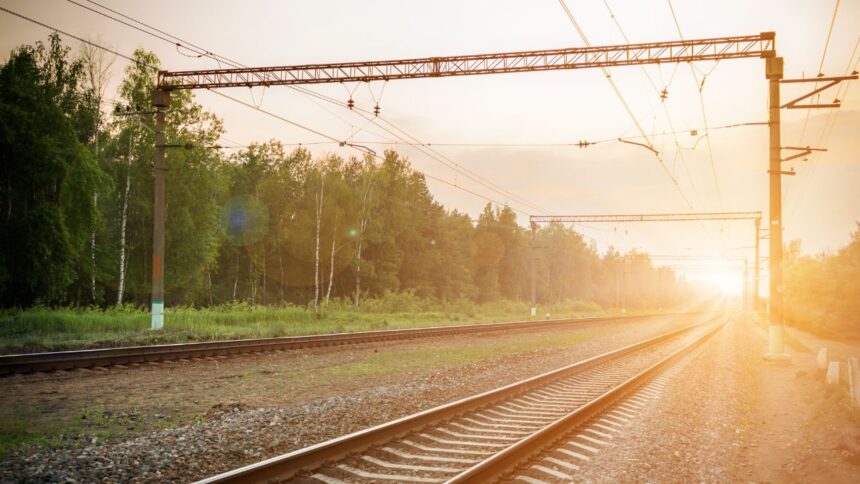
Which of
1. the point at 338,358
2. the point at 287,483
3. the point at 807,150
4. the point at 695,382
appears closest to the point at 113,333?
the point at 338,358

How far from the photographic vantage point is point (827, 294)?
3616 centimetres

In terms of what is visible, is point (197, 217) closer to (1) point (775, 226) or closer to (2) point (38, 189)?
(2) point (38, 189)

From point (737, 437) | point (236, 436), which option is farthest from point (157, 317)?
point (737, 437)

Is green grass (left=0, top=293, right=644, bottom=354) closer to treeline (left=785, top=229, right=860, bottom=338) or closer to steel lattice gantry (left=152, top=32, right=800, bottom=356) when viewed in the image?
steel lattice gantry (left=152, top=32, right=800, bottom=356)

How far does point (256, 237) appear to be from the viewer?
5022 cm

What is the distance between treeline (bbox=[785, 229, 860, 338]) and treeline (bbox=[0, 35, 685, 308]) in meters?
33.7

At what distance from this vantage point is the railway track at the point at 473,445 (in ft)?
20.7

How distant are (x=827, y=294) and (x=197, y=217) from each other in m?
42.4

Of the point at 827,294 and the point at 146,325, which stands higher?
the point at 827,294

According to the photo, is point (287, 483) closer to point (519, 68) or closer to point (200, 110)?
point (519, 68)

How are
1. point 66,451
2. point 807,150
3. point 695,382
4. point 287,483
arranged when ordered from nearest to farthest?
point 287,483, point 66,451, point 695,382, point 807,150

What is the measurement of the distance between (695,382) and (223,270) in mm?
45634

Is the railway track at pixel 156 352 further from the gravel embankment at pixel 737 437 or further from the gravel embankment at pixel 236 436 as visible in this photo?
the gravel embankment at pixel 737 437

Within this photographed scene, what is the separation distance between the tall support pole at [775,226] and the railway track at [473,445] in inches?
405
